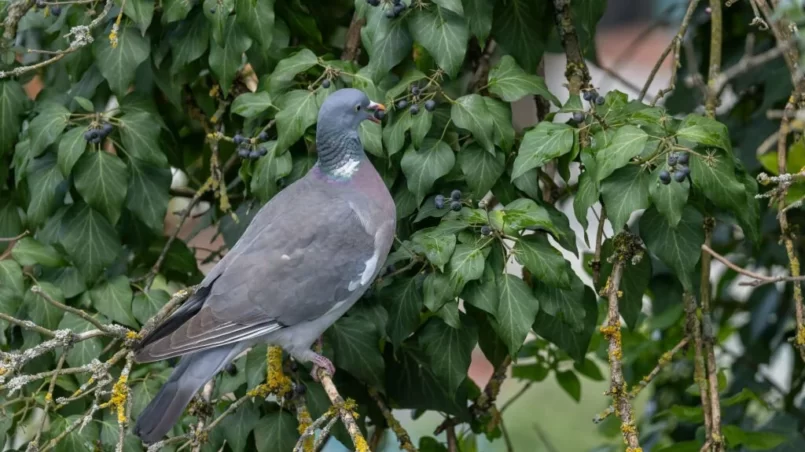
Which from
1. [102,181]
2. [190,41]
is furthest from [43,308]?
[190,41]

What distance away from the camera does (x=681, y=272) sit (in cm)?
264

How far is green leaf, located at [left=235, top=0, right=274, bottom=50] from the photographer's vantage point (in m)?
2.84

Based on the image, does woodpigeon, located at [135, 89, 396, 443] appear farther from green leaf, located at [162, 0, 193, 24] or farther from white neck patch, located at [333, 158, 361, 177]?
green leaf, located at [162, 0, 193, 24]

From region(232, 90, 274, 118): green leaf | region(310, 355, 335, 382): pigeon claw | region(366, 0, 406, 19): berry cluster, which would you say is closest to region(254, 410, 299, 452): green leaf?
region(310, 355, 335, 382): pigeon claw

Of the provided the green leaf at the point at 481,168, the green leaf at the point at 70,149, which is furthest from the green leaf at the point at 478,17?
the green leaf at the point at 70,149

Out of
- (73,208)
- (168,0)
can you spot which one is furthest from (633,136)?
(73,208)

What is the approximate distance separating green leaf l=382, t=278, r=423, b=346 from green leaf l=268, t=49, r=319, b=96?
644 mm

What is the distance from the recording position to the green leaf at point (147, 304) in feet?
9.82

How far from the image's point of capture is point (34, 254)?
295 cm

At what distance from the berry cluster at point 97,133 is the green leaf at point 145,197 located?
0.51ft

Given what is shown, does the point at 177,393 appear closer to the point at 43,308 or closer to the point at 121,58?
the point at 43,308

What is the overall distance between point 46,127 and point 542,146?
139 centimetres

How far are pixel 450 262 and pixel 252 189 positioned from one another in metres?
0.69

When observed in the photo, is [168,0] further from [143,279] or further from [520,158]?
[520,158]
